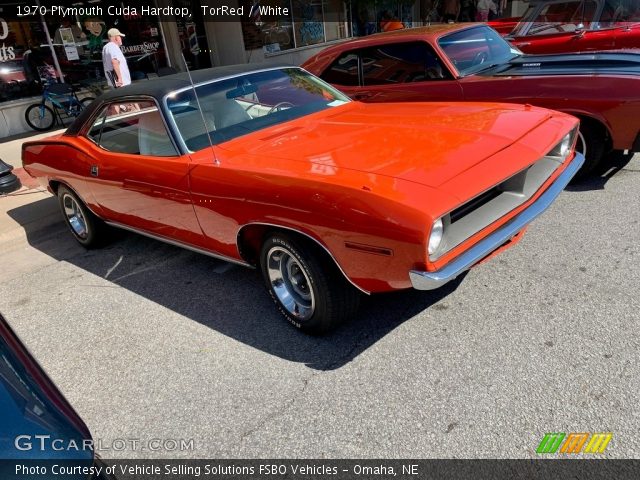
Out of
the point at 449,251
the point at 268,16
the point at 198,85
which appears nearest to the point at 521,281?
the point at 449,251

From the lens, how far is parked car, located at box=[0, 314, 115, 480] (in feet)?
4.06

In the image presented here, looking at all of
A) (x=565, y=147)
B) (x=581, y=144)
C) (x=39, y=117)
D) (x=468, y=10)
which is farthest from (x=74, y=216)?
(x=468, y=10)

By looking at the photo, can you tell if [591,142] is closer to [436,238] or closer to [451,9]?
[436,238]

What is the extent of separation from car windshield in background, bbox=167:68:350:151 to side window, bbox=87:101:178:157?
17cm

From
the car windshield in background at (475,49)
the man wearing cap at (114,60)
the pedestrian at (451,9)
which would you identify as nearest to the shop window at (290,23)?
the pedestrian at (451,9)

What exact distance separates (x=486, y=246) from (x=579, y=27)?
6.31m

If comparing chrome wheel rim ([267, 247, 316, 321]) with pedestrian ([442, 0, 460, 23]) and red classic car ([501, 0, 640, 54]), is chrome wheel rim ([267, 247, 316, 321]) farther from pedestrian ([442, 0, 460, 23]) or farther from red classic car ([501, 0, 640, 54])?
pedestrian ([442, 0, 460, 23])

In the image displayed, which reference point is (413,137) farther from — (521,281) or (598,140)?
(598,140)

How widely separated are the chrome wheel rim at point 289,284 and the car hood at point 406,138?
0.60 metres

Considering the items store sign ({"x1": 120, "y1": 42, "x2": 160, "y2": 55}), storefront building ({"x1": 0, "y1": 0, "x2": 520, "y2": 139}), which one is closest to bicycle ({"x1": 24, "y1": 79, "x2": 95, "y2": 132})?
storefront building ({"x1": 0, "y1": 0, "x2": 520, "y2": 139})

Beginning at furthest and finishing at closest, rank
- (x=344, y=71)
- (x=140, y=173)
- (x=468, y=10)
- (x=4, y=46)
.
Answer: (x=468, y=10) → (x=4, y=46) → (x=344, y=71) → (x=140, y=173)

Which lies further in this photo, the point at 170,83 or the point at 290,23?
the point at 290,23

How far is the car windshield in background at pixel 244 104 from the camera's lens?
3559 mm

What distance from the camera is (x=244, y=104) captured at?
3.82 m
